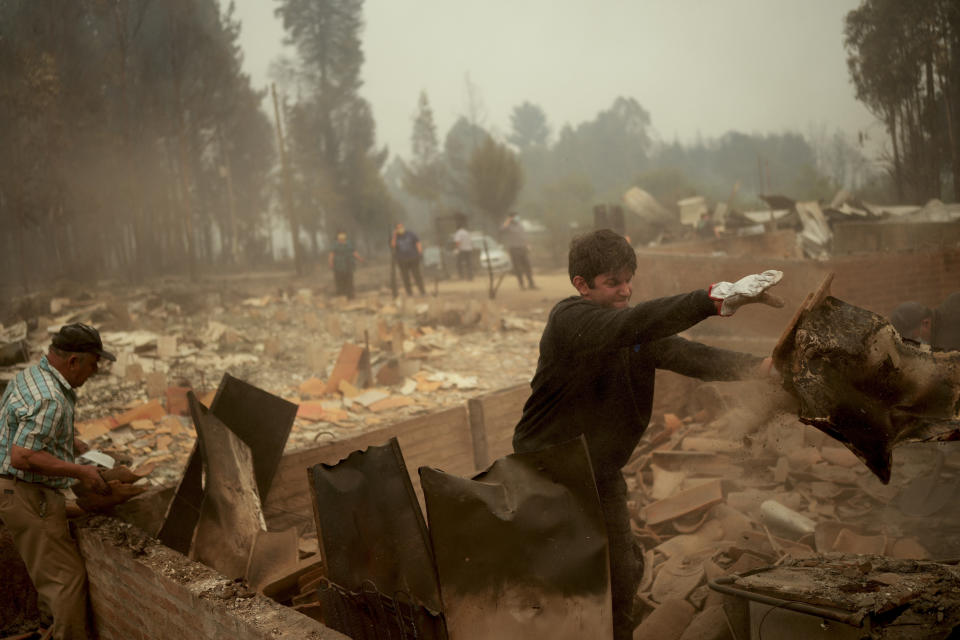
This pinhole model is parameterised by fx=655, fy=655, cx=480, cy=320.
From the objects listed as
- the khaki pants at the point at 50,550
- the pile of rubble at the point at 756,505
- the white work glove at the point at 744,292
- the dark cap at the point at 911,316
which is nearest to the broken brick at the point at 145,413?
the khaki pants at the point at 50,550

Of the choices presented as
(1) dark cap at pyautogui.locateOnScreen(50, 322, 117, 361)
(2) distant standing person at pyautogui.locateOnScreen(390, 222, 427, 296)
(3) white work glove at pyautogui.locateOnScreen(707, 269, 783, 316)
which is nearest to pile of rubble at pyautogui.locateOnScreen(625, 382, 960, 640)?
(3) white work glove at pyautogui.locateOnScreen(707, 269, 783, 316)

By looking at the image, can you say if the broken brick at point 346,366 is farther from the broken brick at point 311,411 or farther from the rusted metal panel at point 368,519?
the rusted metal panel at point 368,519

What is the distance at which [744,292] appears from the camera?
2.18 meters

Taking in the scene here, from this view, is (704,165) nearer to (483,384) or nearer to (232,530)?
(483,384)

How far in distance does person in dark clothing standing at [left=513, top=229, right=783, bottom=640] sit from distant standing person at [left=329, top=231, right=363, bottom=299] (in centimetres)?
1444

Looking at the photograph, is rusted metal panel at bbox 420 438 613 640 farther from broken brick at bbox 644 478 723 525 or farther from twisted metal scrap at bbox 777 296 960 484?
broken brick at bbox 644 478 723 525

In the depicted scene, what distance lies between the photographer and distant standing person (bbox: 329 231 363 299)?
55.2ft

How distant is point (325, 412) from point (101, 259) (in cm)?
769

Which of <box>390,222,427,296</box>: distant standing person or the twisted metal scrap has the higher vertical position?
<box>390,222,427,296</box>: distant standing person

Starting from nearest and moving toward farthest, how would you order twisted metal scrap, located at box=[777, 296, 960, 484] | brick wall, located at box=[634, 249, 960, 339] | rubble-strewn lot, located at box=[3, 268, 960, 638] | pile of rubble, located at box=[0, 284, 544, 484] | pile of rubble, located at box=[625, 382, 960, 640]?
1. twisted metal scrap, located at box=[777, 296, 960, 484]
2. pile of rubble, located at box=[625, 382, 960, 640]
3. rubble-strewn lot, located at box=[3, 268, 960, 638]
4. pile of rubble, located at box=[0, 284, 544, 484]
5. brick wall, located at box=[634, 249, 960, 339]

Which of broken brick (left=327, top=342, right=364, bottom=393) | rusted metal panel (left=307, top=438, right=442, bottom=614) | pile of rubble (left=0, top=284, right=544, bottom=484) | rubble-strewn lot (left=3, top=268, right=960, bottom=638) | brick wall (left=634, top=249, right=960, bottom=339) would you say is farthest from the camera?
broken brick (left=327, top=342, right=364, bottom=393)

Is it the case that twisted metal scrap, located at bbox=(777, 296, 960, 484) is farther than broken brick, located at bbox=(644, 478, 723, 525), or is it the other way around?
broken brick, located at bbox=(644, 478, 723, 525)

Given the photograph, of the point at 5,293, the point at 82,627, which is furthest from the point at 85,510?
the point at 5,293

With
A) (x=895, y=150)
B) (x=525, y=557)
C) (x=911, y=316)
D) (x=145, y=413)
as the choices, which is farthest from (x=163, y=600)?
(x=895, y=150)
